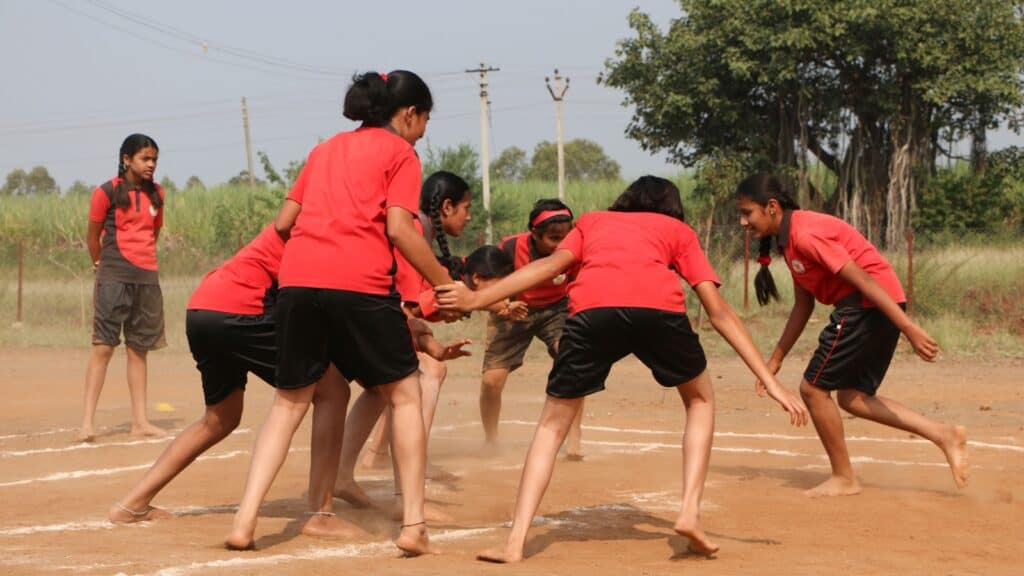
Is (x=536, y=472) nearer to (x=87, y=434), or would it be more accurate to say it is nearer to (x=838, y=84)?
(x=87, y=434)

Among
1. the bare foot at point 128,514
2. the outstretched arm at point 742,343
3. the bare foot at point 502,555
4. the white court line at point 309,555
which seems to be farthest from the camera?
the bare foot at point 128,514

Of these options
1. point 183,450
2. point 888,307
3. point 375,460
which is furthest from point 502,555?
point 375,460

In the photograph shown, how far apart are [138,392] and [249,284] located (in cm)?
400

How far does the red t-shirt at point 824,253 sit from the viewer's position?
6941 mm

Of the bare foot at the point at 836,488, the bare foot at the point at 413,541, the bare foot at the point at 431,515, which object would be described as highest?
the bare foot at the point at 413,541

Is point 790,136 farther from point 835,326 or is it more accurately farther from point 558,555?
point 558,555

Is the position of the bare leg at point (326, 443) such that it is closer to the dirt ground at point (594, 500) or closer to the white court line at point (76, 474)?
the dirt ground at point (594, 500)

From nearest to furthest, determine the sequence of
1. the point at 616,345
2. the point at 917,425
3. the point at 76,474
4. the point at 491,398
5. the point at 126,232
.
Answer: the point at 616,345
the point at 917,425
the point at 76,474
the point at 491,398
the point at 126,232

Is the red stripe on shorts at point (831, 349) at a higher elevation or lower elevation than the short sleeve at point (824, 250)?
lower

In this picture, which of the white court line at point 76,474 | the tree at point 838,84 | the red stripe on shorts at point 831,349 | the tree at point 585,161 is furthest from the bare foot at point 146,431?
the tree at point 585,161

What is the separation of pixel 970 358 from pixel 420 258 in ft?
37.4

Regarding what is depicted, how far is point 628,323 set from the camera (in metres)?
5.50

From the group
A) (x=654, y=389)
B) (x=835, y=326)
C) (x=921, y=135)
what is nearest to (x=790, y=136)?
(x=921, y=135)

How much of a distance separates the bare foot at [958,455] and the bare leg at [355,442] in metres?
3.00
